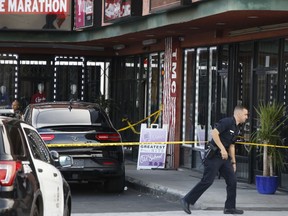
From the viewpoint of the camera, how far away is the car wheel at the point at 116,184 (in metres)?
16.3

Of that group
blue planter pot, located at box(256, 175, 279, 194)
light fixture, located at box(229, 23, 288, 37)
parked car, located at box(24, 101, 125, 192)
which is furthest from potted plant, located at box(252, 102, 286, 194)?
parked car, located at box(24, 101, 125, 192)

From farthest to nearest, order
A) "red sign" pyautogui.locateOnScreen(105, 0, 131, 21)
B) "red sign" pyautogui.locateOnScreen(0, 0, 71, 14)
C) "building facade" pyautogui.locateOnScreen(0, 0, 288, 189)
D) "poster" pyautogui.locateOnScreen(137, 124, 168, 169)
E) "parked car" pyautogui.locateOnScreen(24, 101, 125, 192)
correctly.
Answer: "red sign" pyautogui.locateOnScreen(0, 0, 71, 14), "poster" pyautogui.locateOnScreen(137, 124, 168, 169), "red sign" pyautogui.locateOnScreen(105, 0, 131, 21), "building facade" pyautogui.locateOnScreen(0, 0, 288, 189), "parked car" pyautogui.locateOnScreen(24, 101, 125, 192)

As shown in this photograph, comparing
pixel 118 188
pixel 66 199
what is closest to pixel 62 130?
pixel 118 188

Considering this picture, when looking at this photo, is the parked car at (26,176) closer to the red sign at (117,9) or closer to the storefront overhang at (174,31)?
the storefront overhang at (174,31)

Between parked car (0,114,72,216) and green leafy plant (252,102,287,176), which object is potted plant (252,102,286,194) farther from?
parked car (0,114,72,216)

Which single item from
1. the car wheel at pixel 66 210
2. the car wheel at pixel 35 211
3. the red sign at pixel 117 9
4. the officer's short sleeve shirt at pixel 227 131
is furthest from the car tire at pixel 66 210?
the red sign at pixel 117 9

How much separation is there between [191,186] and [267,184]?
1860 millimetres

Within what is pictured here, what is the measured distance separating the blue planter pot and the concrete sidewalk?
14 cm

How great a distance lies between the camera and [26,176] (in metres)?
8.01

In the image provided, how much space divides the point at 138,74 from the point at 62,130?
10.3 metres

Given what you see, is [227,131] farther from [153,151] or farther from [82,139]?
[153,151]

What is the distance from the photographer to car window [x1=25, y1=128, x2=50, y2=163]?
904 centimetres

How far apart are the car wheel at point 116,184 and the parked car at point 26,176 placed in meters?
6.23

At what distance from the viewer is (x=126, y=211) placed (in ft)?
45.1
